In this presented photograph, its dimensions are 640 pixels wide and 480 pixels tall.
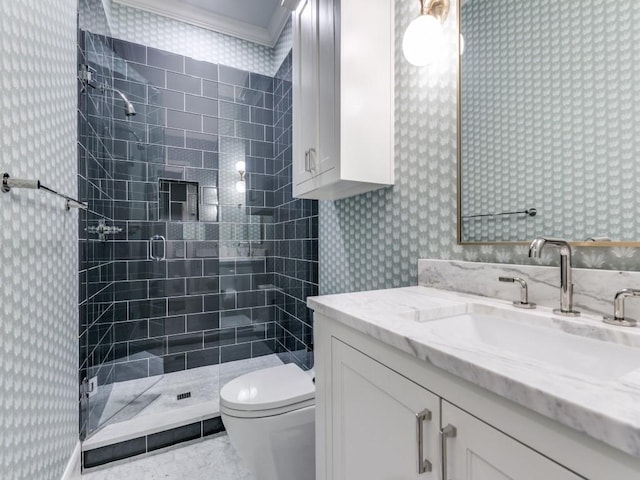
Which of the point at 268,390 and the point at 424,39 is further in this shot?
the point at 268,390

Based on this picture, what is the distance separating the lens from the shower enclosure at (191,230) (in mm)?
2143

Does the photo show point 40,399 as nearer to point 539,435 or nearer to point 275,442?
point 275,442

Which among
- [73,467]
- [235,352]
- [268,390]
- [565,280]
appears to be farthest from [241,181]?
[565,280]

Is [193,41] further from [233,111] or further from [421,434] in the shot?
[421,434]

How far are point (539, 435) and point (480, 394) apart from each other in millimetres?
85

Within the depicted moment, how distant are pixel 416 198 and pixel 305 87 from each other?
0.78m

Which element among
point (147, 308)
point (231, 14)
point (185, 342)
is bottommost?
point (185, 342)

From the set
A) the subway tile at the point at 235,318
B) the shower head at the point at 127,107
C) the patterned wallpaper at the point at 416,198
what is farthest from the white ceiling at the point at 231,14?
the subway tile at the point at 235,318

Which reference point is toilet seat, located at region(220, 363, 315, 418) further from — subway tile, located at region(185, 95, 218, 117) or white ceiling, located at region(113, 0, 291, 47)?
white ceiling, located at region(113, 0, 291, 47)

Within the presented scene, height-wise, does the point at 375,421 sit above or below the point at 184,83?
below

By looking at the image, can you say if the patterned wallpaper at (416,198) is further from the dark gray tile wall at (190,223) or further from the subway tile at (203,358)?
the subway tile at (203,358)

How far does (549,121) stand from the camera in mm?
857

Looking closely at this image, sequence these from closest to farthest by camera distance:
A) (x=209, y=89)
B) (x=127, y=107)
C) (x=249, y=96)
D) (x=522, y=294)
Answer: (x=522, y=294) < (x=127, y=107) < (x=209, y=89) < (x=249, y=96)

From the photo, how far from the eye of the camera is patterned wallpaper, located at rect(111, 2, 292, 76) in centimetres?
244
